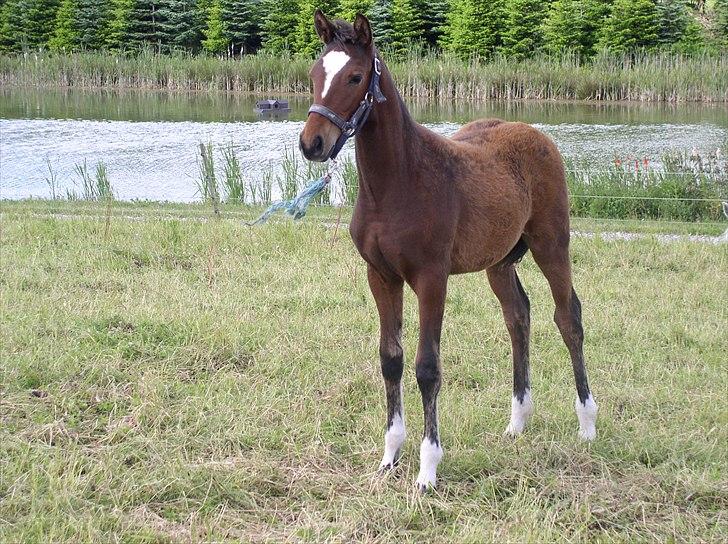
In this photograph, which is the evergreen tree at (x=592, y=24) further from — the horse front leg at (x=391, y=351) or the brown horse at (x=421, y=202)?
the horse front leg at (x=391, y=351)

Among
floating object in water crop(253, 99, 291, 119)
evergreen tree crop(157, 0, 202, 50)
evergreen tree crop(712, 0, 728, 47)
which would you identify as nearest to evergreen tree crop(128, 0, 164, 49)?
evergreen tree crop(157, 0, 202, 50)

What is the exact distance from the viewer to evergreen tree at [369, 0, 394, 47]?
4031cm

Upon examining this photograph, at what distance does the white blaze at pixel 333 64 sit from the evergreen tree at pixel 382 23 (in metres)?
37.2

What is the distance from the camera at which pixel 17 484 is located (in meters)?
4.18

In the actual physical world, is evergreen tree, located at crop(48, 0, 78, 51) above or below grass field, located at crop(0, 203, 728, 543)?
above

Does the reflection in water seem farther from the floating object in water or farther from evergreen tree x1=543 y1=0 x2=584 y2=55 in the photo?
evergreen tree x1=543 y1=0 x2=584 y2=55

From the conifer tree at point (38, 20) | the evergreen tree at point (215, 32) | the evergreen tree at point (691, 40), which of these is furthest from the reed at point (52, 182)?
the conifer tree at point (38, 20)

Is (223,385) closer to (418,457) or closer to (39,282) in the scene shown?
(418,457)

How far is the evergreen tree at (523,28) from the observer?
129 ft

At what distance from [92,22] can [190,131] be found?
27.5m

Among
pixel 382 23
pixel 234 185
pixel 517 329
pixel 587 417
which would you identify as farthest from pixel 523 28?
pixel 587 417

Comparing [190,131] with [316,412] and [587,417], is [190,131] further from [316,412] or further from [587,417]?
[587,417]

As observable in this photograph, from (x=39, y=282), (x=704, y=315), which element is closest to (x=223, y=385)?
(x=39, y=282)

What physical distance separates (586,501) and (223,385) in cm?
244
